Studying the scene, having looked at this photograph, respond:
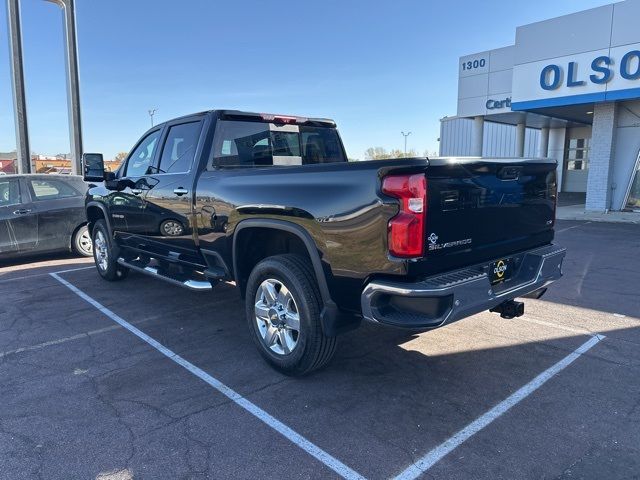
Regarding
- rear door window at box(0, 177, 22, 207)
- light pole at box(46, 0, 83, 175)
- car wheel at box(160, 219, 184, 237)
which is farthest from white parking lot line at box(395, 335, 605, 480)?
light pole at box(46, 0, 83, 175)

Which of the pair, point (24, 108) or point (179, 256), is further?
point (24, 108)

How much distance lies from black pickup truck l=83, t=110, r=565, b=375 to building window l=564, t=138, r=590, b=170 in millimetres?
25529

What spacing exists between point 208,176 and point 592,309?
4415mm

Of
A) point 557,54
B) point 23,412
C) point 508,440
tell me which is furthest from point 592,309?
point 557,54

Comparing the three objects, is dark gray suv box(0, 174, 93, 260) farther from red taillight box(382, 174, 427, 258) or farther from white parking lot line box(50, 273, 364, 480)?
A: red taillight box(382, 174, 427, 258)

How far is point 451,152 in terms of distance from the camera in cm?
3250

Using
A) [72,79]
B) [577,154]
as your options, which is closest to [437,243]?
[72,79]

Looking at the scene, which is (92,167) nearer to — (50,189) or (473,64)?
(50,189)

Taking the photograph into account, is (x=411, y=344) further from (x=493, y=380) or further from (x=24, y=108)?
(x=24, y=108)

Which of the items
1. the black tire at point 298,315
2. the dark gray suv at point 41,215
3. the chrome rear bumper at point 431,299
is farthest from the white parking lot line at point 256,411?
the dark gray suv at point 41,215

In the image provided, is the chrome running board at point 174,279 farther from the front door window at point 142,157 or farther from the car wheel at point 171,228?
the front door window at point 142,157

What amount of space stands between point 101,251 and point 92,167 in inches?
61.2

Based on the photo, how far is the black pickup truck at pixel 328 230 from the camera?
2910mm

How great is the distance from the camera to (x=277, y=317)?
378 cm
